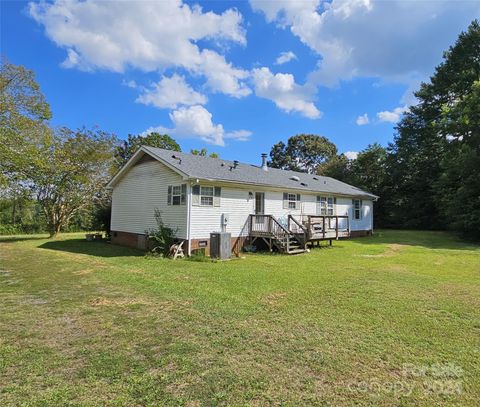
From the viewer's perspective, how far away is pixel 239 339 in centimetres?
456

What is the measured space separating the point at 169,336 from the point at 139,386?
1374 millimetres

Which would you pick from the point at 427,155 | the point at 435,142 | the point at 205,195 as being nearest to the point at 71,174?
the point at 205,195

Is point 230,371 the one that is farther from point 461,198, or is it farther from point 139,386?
point 461,198

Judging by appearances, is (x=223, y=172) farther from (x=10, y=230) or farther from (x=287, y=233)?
(x=10, y=230)

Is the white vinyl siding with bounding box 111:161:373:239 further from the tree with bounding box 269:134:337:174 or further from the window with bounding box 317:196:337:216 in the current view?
the tree with bounding box 269:134:337:174

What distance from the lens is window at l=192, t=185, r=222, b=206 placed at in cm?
1359

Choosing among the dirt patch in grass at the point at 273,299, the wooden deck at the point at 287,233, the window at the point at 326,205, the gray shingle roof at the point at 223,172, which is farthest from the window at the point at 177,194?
the window at the point at 326,205

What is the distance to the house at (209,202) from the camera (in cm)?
1373

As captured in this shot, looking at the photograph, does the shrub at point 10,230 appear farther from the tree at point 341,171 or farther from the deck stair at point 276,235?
the tree at point 341,171

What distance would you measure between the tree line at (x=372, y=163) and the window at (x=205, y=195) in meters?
9.98

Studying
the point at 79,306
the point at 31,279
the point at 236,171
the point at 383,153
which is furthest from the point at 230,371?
the point at 383,153

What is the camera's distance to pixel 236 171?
1664 cm

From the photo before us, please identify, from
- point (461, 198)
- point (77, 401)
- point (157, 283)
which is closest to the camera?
point (77, 401)

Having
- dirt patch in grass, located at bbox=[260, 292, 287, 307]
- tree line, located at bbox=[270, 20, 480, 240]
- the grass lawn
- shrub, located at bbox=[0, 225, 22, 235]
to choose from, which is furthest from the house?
shrub, located at bbox=[0, 225, 22, 235]
